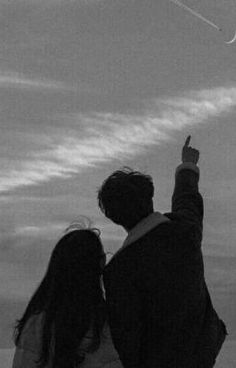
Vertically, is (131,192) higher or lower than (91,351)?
higher

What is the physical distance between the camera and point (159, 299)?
6680mm

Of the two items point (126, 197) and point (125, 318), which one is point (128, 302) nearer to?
→ point (125, 318)

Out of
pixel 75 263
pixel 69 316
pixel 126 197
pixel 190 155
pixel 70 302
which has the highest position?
pixel 190 155

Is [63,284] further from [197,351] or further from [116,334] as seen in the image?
[197,351]

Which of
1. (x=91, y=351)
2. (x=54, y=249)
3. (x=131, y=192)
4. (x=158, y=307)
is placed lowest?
(x=91, y=351)

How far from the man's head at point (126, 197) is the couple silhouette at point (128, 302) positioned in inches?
0.4

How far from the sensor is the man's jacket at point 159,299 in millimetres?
6645

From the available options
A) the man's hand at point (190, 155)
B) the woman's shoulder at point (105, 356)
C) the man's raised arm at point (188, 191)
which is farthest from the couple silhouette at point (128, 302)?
the man's hand at point (190, 155)

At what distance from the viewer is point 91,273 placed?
6.51 m

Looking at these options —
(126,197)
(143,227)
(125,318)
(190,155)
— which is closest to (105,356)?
(125,318)

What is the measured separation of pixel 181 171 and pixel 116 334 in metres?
2.16

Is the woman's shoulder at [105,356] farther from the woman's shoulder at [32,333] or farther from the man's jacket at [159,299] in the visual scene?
the woman's shoulder at [32,333]

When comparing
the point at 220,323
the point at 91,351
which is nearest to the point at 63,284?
the point at 91,351

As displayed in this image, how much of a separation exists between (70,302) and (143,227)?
41.1 inches
